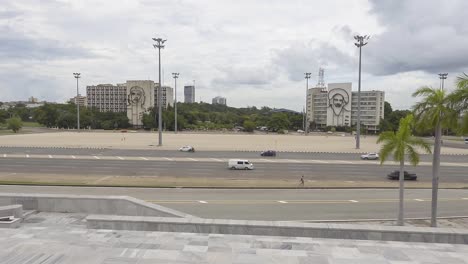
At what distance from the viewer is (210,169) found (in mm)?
33812

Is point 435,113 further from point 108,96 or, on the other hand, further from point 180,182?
point 108,96

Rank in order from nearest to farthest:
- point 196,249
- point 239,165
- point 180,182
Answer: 1. point 196,249
2. point 180,182
3. point 239,165

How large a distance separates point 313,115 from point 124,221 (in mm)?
161684

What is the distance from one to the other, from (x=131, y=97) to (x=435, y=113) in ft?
470

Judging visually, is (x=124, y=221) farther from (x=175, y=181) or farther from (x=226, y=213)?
(x=175, y=181)

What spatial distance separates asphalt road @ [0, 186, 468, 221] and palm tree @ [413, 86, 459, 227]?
12.8ft

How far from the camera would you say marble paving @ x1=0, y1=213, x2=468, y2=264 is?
7.86 meters

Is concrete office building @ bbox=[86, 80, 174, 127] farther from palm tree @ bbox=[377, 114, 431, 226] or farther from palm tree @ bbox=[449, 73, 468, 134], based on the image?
palm tree @ bbox=[449, 73, 468, 134]

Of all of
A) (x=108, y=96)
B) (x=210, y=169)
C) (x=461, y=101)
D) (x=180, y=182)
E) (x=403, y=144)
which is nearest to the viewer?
(x=461, y=101)

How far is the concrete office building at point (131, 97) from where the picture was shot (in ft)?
485

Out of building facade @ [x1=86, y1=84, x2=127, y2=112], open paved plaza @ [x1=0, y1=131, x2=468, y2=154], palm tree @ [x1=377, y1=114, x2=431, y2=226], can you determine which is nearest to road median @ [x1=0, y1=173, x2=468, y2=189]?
palm tree @ [x1=377, y1=114, x2=431, y2=226]

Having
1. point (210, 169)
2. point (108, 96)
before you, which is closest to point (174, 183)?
point (210, 169)

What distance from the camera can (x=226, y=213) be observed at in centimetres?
1762

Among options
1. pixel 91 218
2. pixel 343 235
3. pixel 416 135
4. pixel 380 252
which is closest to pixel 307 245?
pixel 343 235
